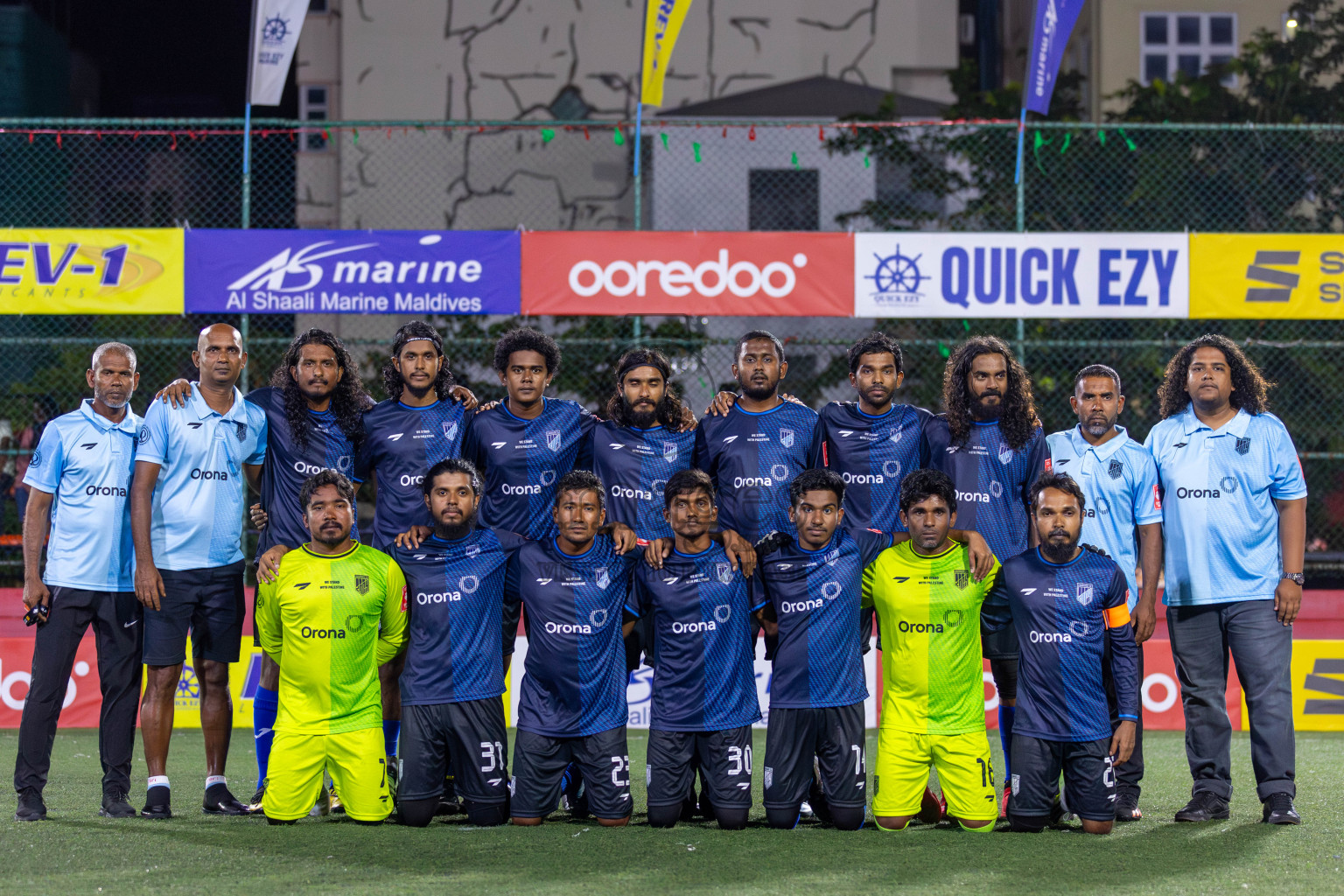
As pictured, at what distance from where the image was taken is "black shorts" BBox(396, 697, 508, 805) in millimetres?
5719

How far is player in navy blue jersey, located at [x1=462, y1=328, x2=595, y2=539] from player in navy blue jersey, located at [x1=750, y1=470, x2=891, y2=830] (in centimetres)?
110

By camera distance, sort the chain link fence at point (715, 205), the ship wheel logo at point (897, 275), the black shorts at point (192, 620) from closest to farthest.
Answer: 1. the black shorts at point (192, 620)
2. the ship wheel logo at point (897, 275)
3. the chain link fence at point (715, 205)

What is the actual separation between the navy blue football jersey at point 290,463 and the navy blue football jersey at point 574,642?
0.92 metres

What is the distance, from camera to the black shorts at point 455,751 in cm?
572

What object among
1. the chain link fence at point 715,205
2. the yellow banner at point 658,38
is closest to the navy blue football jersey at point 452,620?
the chain link fence at point 715,205

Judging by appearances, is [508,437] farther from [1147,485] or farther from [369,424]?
[1147,485]

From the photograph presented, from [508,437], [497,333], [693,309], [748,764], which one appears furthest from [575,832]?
[497,333]

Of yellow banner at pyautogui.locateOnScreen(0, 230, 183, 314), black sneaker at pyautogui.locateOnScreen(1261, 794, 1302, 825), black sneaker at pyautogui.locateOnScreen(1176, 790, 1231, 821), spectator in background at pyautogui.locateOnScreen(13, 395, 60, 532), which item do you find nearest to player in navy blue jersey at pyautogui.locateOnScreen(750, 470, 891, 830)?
black sneaker at pyautogui.locateOnScreen(1176, 790, 1231, 821)

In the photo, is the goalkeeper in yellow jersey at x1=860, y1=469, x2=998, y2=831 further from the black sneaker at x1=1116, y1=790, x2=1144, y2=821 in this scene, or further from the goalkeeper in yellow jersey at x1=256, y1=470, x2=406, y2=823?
the goalkeeper in yellow jersey at x1=256, y1=470, x2=406, y2=823

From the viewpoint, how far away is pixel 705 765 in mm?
5754

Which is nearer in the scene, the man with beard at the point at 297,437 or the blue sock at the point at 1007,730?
the blue sock at the point at 1007,730

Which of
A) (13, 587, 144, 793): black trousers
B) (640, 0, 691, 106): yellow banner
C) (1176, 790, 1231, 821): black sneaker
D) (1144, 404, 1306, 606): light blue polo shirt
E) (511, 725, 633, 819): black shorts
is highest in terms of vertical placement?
(640, 0, 691, 106): yellow banner

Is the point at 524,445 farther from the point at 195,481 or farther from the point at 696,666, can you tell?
the point at 195,481

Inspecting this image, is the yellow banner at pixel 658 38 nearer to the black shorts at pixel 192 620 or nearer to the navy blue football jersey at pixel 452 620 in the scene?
the navy blue football jersey at pixel 452 620
